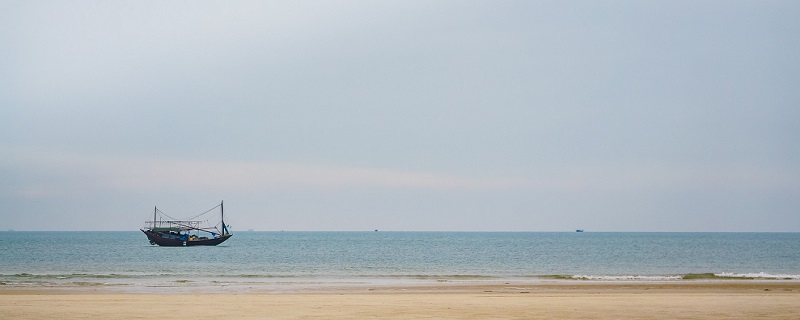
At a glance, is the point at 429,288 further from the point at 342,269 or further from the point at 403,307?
the point at 342,269

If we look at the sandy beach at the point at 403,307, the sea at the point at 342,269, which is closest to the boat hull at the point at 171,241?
the sea at the point at 342,269

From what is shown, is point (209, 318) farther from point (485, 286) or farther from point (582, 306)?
point (485, 286)

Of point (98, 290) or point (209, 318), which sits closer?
point (209, 318)

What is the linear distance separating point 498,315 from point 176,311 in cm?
883

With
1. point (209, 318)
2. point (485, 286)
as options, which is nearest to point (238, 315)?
point (209, 318)

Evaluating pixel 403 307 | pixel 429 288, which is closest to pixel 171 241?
pixel 429 288

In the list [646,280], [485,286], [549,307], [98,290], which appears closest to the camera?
[549,307]

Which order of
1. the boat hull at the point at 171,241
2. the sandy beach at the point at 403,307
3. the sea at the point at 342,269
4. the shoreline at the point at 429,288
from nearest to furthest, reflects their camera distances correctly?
the sandy beach at the point at 403,307 < the shoreline at the point at 429,288 < the sea at the point at 342,269 < the boat hull at the point at 171,241

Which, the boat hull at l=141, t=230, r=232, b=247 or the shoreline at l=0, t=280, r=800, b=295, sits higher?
the boat hull at l=141, t=230, r=232, b=247

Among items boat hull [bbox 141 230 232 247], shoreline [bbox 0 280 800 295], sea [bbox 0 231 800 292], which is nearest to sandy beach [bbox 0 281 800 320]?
shoreline [bbox 0 280 800 295]

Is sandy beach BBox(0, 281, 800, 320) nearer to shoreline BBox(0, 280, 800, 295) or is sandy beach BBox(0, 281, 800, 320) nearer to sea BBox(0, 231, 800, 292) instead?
shoreline BBox(0, 280, 800, 295)

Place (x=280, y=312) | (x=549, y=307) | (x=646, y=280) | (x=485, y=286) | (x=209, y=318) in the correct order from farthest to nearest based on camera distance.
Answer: (x=646, y=280) < (x=485, y=286) < (x=549, y=307) < (x=280, y=312) < (x=209, y=318)

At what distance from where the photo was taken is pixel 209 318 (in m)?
17.6

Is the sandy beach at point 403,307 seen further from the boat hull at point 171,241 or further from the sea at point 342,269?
the boat hull at point 171,241
